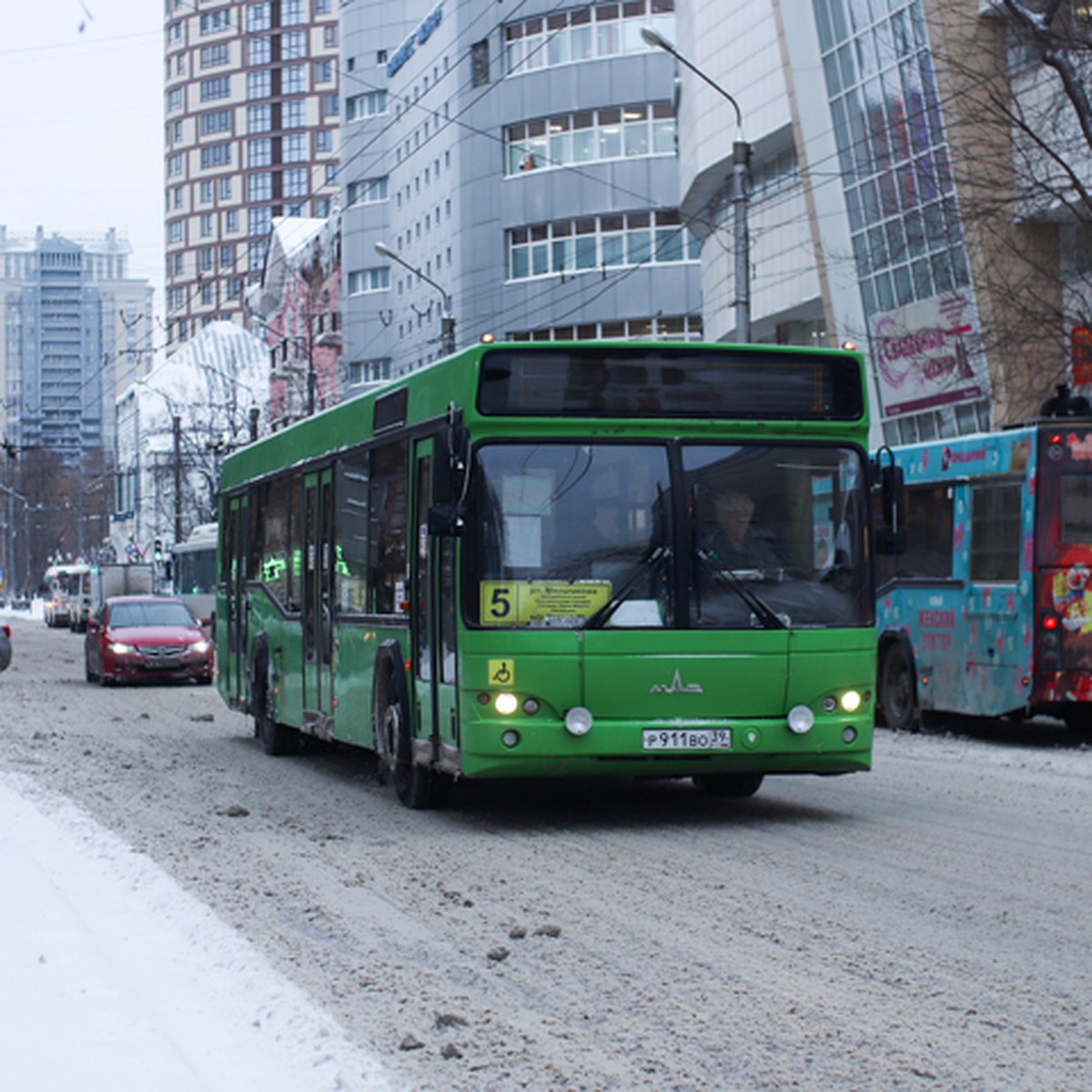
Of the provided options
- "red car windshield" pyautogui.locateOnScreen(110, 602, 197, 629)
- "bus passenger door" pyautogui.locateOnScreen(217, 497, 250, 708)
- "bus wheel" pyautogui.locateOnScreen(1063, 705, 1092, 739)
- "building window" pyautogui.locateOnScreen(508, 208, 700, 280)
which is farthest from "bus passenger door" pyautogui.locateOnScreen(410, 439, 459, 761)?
"building window" pyautogui.locateOnScreen(508, 208, 700, 280)

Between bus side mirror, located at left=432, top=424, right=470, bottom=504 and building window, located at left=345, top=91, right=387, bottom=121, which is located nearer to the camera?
bus side mirror, located at left=432, top=424, right=470, bottom=504

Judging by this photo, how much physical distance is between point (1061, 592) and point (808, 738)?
24.2ft

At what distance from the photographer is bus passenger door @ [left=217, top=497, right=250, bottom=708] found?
63.6 feet

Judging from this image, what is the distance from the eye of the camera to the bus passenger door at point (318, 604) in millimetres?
15250

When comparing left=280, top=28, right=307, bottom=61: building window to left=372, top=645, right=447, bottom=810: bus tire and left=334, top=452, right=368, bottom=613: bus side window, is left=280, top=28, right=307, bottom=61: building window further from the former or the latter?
left=372, top=645, right=447, bottom=810: bus tire

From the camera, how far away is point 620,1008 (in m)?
6.72

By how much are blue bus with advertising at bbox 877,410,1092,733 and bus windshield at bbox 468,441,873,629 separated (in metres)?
7.01

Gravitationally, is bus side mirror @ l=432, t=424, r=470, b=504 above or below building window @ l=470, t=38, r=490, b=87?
below

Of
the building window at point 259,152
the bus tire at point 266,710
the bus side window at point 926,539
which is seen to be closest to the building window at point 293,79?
the building window at point 259,152

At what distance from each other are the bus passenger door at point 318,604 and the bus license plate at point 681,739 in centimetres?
426

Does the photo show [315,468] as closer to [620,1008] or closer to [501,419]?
[501,419]

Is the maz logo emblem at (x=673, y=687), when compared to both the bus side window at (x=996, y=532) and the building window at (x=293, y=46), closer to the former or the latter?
the bus side window at (x=996, y=532)

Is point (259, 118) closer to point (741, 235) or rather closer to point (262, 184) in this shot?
point (262, 184)

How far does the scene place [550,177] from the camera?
71.2 metres
